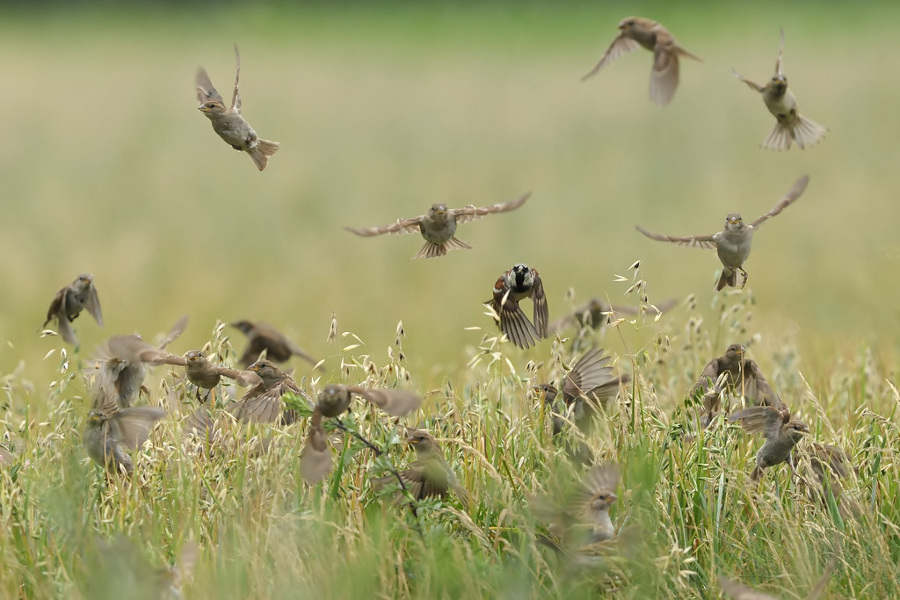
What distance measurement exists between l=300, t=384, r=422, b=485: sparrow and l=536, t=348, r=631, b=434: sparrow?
98 cm

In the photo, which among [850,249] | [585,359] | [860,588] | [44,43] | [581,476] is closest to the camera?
[860,588]

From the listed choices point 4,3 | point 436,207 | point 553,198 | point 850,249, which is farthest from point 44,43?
point 436,207

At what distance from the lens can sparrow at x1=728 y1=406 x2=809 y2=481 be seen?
3.99 meters

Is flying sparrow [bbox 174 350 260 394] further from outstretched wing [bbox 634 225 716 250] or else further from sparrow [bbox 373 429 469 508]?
outstretched wing [bbox 634 225 716 250]

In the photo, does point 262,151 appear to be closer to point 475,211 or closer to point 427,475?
point 475,211

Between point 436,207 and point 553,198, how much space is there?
10555 millimetres

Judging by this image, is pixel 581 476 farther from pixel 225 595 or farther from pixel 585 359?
pixel 225 595

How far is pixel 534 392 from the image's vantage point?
4508 mm

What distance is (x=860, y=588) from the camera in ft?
12.2

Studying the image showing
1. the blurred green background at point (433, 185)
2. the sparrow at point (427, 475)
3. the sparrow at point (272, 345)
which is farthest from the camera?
the blurred green background at point (433, 185)

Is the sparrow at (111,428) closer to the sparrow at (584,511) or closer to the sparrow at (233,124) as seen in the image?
the sparrow at (233,124)

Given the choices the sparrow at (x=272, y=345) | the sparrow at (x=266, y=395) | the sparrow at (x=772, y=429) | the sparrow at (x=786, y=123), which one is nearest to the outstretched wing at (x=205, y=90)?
the sparrow at (x=266, y=395)

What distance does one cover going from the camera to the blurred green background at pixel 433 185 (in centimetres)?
1060

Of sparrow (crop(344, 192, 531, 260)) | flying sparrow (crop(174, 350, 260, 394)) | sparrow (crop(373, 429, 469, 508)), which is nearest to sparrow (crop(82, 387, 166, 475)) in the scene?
flying sparrow (crop(174, 350, 260, 394))
